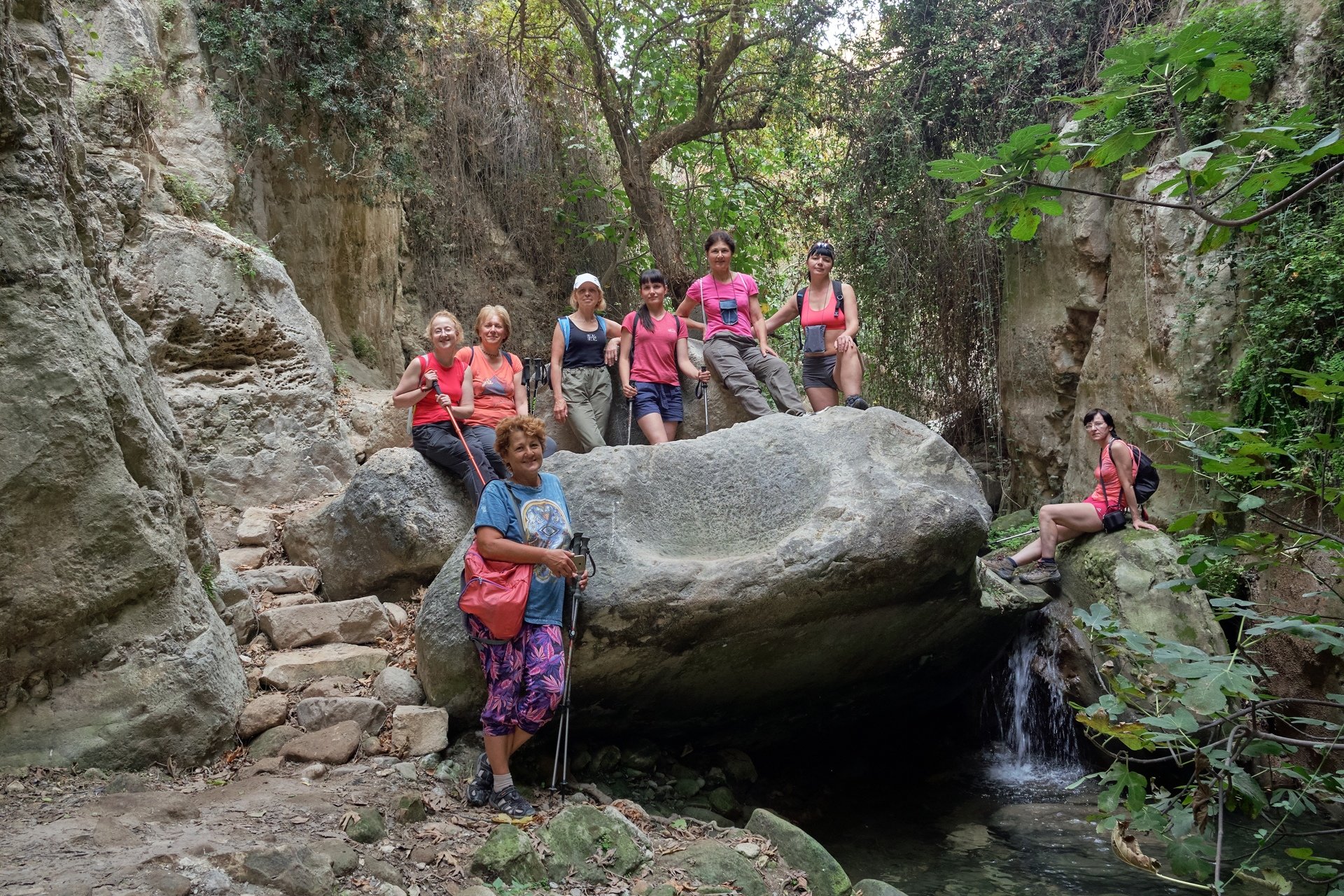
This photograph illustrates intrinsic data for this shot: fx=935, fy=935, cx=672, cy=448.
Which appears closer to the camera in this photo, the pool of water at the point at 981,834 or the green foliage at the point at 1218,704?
the green foliage at the point at 1218,704

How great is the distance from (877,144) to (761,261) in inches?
108

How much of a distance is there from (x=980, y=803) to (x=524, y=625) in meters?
3.98

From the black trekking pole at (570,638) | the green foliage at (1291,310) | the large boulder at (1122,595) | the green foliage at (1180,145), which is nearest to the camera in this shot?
the green foliage at (1180,145)

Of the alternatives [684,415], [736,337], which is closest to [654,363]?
[684,415]

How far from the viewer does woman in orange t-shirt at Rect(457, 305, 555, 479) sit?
6.27 m

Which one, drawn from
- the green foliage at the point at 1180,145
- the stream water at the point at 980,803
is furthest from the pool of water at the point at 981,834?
the green foliage at the point at 1180,145

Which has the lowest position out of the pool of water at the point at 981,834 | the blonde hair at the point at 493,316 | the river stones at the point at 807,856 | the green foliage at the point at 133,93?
the pool of water at the point at 981,834

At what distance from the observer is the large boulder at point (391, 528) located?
241 inches

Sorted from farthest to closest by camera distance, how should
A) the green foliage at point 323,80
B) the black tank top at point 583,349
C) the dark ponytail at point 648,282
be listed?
the green foliage at point 323,80 < the black tank top at point 583,349 < the dark ponytail at point 648,282

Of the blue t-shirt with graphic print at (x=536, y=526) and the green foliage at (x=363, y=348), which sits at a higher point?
the green foliage at (x=363, y=348)

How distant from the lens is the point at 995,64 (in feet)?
30.7

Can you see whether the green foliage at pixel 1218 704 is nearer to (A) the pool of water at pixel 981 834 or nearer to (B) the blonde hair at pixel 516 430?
(A) the pool of water at pixel 981 834

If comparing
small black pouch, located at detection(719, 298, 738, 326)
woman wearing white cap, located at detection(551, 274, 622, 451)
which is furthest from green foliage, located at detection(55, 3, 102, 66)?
small black pouch, located at detection(719, 298, 738, 326)

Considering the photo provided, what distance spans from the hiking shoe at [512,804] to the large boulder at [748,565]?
69 cm
